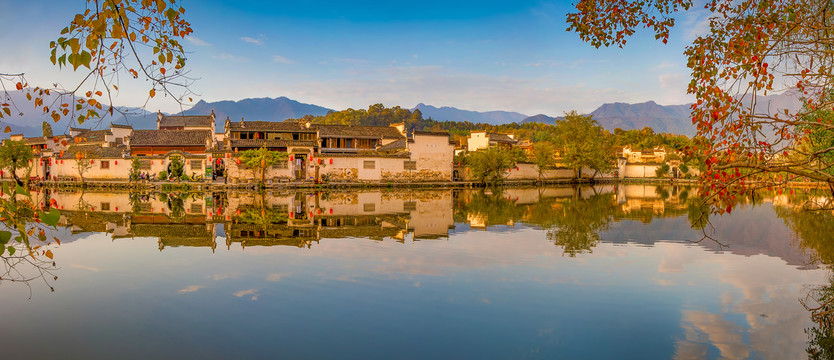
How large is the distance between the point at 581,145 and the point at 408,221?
3109 centimetres

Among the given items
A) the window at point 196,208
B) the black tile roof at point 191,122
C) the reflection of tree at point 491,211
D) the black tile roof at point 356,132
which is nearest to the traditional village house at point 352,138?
the black tile roof at point 356,132

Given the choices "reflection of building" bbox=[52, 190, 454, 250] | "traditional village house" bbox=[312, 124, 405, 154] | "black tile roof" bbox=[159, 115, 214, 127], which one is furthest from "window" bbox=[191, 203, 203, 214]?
"black tile roof" bbox=[159, 115, 214, 127]

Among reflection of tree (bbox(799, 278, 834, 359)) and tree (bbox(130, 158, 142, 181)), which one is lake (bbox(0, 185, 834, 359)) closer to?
reflection of tree (bbox(799, 278, 834, 359))

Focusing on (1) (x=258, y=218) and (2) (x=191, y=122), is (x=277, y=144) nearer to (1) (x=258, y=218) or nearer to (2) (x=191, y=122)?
(2) (x=191, y=122)

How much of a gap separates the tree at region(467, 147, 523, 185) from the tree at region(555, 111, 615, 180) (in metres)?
8.62

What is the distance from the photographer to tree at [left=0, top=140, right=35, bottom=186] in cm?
3226

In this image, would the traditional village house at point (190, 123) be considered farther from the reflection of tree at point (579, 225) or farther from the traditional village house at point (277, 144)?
the reflection of tree at point (579, 225)

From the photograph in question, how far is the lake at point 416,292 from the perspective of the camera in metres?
5.47

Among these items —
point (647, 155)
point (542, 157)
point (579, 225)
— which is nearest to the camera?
point (579, 225)

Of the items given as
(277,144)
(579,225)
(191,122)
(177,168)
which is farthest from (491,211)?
(191,122)

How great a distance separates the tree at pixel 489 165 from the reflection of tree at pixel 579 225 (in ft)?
46.5

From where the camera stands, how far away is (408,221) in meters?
16.1

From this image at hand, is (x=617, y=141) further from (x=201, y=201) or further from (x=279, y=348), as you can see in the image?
(x=279, y=348)

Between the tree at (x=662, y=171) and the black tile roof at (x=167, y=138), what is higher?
the black tile roof at (x=167, y=138)
